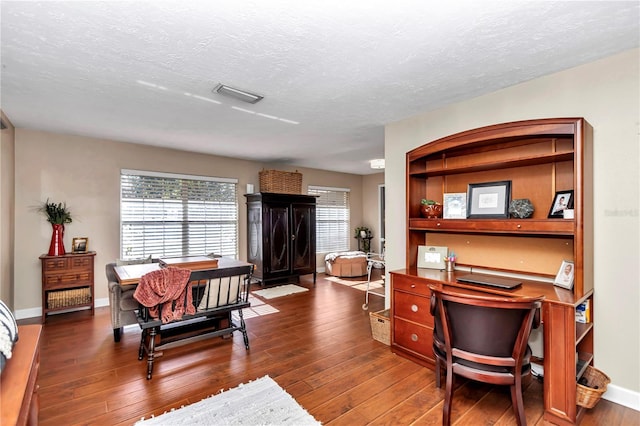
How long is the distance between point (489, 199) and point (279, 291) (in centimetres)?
374

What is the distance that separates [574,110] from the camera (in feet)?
7.69

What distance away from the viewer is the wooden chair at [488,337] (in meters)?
1.77

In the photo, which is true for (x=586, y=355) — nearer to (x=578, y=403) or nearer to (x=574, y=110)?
(x=578, y=403)

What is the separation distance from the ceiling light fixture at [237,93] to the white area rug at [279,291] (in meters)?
3.20

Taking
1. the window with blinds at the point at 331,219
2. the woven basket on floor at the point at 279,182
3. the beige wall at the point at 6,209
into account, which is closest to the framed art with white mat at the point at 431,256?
the woven basket on floor at the point at 279,182

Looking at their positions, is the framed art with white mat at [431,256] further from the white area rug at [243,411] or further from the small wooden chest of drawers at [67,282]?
the small wooden chest of drawers at [67,282]

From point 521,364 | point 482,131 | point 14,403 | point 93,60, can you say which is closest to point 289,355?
point 521,364

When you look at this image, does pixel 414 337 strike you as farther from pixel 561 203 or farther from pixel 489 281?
pixel 561 203

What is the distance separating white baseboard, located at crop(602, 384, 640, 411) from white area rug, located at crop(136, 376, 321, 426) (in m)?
2.11

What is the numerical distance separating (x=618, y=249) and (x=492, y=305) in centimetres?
123

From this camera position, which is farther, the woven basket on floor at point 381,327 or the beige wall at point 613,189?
the woven basket on floor at point 381,327

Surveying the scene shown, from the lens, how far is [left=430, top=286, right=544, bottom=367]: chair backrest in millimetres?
1763

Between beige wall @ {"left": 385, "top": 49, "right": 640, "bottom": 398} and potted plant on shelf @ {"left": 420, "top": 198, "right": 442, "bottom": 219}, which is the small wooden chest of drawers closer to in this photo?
potted plant on shelf @ {"left": 420, "top": 198, "right": 442, "bottom": 219}

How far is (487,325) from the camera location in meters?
1.83
